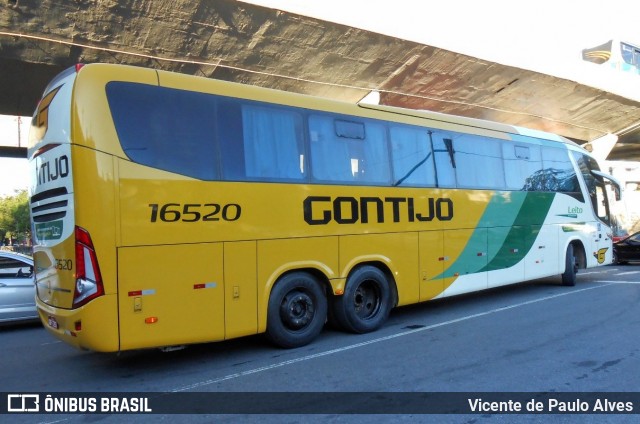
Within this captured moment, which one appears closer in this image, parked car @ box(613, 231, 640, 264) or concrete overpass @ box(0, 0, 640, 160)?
concrete overpass @ box(0, 0, 640, 160)

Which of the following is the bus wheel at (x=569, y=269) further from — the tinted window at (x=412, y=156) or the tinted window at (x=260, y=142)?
the tinted window at (x=260, y=142)

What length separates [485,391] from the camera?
4.74 m

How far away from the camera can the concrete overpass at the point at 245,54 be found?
567 inches

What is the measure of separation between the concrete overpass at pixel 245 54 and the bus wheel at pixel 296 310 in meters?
11.3

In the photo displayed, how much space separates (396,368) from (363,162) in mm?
3184

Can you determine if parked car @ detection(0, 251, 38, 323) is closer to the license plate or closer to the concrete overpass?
the license plate

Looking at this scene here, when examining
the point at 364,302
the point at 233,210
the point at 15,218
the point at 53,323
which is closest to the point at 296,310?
the point at 364,302

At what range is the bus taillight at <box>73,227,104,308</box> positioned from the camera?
4938 mm

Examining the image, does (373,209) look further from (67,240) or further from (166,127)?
(67,240)

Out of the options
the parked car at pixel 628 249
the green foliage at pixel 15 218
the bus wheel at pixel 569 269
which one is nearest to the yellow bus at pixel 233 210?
the bus wheel at pixel 569 269

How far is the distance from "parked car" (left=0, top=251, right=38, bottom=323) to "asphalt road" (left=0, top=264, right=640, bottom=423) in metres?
0.41

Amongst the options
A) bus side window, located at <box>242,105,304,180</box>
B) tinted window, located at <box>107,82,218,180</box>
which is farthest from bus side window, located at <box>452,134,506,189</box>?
tinted window, located at <box>107,82,218,180</box>

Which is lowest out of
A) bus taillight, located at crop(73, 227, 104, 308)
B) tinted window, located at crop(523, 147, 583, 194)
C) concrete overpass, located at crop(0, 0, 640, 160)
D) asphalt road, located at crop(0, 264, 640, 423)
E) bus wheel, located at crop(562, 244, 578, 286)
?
asphalt road, located at crop(0, 264, 640, 423)

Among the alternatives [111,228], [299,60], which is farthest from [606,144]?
[111,228]
